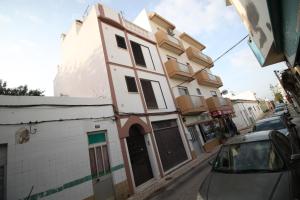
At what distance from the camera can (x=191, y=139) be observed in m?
14.6

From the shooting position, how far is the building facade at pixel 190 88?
15.2m

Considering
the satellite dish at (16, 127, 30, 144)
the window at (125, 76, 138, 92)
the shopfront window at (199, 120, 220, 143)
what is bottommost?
the shopfront window at (199, 120, 220, 143)

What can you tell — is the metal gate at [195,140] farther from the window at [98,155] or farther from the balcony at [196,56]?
the balcony at [196,56]

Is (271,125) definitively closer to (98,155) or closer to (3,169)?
(98,155)

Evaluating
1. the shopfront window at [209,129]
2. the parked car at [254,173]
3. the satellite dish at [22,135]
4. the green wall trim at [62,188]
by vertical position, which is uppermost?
the satellite dish at [22,135]

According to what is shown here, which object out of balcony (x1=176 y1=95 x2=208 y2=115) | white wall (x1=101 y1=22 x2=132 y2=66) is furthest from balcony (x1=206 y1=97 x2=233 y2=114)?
white wall (x1=101 y1=22 x2=132 y2=66)

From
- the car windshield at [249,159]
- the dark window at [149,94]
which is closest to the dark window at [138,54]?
the dark window at [149,94]

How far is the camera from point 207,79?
2111 centimetres

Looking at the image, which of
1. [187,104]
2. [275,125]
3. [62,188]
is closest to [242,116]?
[187,104]

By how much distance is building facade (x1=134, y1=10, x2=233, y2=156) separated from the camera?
15.2m

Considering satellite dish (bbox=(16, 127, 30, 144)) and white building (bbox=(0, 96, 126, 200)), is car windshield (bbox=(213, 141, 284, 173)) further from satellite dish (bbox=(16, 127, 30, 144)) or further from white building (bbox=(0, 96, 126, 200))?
satellite dish (bbox=(16, 127, 30, 144))

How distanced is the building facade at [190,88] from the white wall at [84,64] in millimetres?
6672

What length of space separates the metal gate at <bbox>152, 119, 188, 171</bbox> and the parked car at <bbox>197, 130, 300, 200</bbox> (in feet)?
24.4

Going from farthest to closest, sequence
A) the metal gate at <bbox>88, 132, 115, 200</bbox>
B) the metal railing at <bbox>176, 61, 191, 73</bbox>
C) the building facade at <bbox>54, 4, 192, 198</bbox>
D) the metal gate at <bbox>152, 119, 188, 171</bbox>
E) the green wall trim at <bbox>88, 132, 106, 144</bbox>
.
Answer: the metal railing at <bbox>176, 61, 191, 73</bbox>, the metal gate at <bbox>152, 119, 188, 171</bbox>, the building facade at <bbox>54, 4, 192, 198</bbox>, the green wall trim at <bbox>88, 132, 106, 144</bbox>, the metal gate at <bbox>88, 132, 115, 200</bbox>
